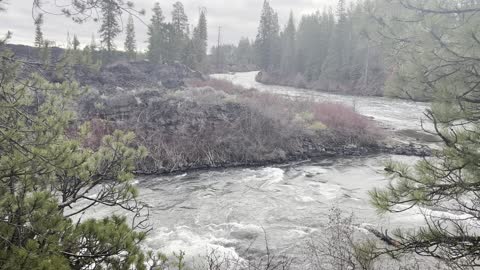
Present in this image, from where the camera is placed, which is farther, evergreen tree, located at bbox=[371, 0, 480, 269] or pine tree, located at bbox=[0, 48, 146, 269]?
evergreen tree, located at bbox=[371, 0, 480, 269]

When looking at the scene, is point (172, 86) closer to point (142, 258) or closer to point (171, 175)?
point (171, 175)

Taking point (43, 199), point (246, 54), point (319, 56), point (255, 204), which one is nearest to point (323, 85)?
point (319, 56)

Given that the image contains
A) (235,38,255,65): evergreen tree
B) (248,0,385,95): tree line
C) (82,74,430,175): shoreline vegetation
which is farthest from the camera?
(235,38,255,65): evergreen tree

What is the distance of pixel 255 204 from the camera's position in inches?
398

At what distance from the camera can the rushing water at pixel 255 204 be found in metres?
7.80

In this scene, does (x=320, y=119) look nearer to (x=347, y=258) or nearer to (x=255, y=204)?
(x=255, y=204)

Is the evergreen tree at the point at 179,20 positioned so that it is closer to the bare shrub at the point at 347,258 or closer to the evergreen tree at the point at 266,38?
the evergreen tree at the point at 266,38

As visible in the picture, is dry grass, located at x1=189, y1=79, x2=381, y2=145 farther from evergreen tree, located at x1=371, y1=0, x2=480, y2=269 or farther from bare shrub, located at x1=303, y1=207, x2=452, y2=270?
evergreen tree, located at x1=371, y1=0, x2=480, y2=269

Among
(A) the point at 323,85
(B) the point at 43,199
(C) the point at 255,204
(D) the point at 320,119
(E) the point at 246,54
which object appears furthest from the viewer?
(E) the point at 246,54

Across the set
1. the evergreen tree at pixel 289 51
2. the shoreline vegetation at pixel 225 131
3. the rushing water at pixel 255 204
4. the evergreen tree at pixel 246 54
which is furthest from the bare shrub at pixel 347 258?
the evergreen tree at pixel 246 54

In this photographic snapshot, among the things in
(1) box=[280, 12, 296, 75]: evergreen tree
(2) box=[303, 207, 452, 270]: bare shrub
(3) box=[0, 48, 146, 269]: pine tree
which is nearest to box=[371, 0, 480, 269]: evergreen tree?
(2) box=[303, 207, 452, 270]: bare shrub

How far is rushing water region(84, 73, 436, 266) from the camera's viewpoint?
25.6ft

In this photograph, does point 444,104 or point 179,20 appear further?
point 179,20

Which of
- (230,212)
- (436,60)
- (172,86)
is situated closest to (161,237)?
(230,212)
